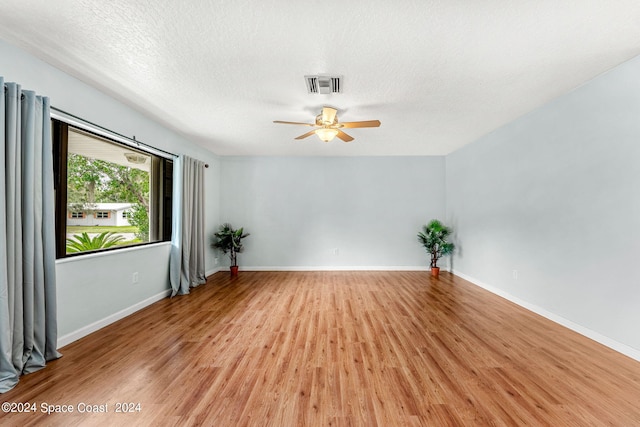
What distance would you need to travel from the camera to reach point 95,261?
291 centimetres

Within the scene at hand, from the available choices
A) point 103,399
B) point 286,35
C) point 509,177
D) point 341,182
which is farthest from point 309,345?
point 341,182

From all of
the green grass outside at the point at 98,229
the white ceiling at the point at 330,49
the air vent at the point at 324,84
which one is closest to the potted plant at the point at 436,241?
the white ceiling at the point at 330,49

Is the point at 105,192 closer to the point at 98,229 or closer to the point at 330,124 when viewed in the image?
the point at 98,229

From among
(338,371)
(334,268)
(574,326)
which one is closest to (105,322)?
(338,371)

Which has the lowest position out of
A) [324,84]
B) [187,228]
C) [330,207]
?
[187,228]

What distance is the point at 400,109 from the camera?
3.43m

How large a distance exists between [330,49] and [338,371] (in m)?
2.60

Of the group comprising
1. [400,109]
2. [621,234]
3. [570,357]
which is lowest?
[570,357]

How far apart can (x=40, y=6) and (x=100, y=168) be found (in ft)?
5.95

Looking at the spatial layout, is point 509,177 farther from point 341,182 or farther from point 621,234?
point 341,182

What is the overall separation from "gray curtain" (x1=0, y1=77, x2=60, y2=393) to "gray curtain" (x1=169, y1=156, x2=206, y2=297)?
6.54 ft

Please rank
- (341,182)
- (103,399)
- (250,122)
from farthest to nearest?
(341,182), (250,122), (103,399)

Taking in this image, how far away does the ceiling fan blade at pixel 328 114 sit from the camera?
3.16m

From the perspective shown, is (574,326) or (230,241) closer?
(574,326)
